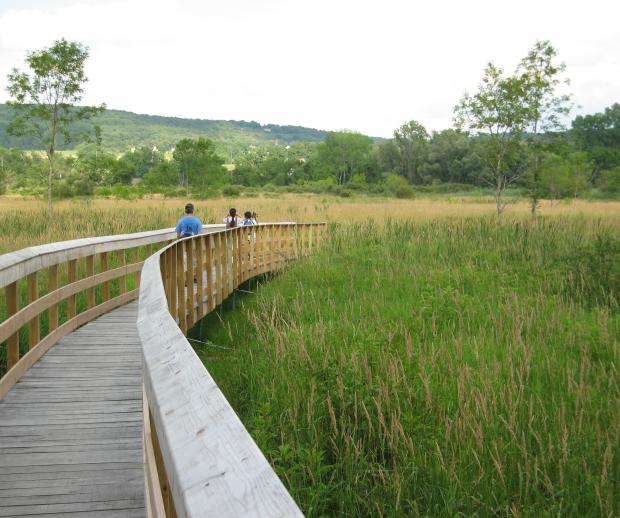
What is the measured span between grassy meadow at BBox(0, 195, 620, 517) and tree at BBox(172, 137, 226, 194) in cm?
5570

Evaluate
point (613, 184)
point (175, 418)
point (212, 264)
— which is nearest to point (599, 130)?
point (613, 184)

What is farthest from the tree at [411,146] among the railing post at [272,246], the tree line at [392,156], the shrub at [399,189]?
the railing post at [272,246]

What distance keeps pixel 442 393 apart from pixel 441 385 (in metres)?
0.16

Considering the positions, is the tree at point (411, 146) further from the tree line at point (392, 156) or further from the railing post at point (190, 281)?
the railing post at point (190, 281)

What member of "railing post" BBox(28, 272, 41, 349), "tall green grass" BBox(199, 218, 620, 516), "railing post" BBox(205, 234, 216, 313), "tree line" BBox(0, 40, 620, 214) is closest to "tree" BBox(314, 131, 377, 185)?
"tree line" BBox(0, 40, 620, 214)

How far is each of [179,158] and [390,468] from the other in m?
67.0

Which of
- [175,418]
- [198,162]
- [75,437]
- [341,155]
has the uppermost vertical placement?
[341,155]

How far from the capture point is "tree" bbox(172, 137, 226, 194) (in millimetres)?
67875

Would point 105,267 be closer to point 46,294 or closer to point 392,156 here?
point 46,294

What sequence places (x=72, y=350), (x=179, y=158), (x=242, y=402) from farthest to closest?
(x=179, y=158), (x=72, y=350), (x=242, y=402)

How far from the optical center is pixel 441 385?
5305mm

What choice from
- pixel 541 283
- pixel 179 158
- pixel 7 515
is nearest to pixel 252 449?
pixel 7 515

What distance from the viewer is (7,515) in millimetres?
3434

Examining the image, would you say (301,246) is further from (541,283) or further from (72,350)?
(72,350)
